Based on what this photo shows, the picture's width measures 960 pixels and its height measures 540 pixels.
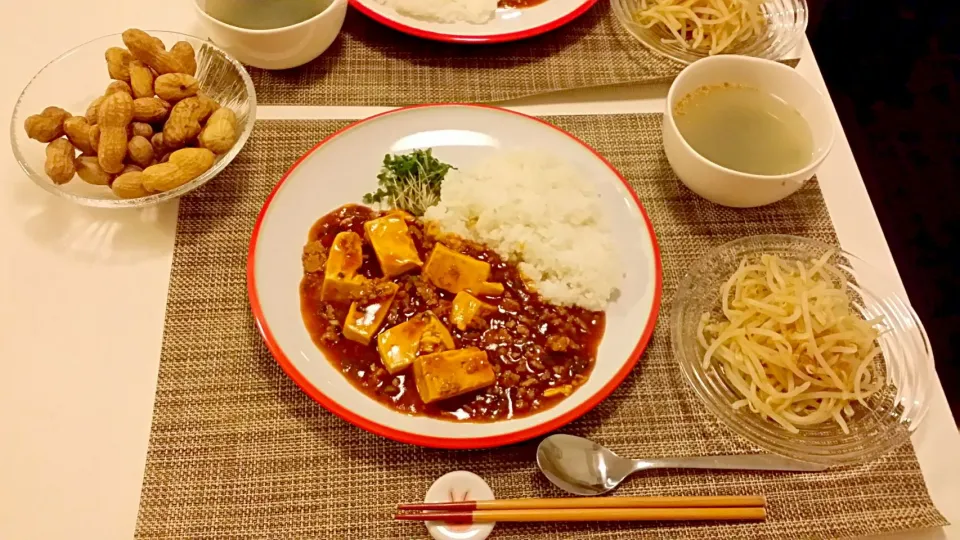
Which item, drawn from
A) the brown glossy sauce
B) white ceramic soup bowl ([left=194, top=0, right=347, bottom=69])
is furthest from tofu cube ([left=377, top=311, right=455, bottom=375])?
the brown glossy sauce

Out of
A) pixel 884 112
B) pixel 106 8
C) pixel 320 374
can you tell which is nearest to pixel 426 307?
pixel 320 374

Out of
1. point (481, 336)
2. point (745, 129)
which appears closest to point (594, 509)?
point (481, 336)

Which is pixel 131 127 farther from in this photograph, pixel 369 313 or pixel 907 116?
pixel 907 116

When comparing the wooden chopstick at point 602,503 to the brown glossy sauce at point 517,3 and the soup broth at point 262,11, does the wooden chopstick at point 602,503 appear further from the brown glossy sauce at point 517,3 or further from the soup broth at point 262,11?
the brown glossy sauce at point 517,3

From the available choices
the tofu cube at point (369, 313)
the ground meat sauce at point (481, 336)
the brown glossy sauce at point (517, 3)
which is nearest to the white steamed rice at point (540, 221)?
the ground meat sauce at point (481, 336)

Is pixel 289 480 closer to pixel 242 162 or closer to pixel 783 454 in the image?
pixel 242 162

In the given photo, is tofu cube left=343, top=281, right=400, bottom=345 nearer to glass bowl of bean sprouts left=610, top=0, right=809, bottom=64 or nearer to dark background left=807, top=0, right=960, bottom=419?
glass bowl of bean sprouts left=610, top=0, right=809, bottom=64
